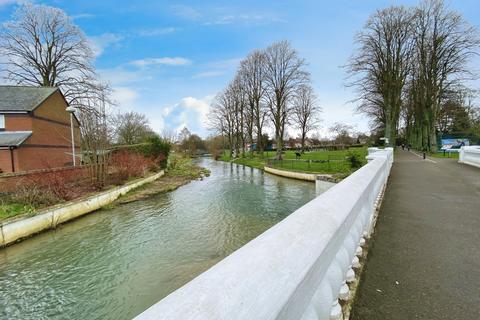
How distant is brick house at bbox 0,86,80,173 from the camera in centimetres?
1559

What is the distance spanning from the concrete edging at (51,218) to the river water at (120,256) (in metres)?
0.31

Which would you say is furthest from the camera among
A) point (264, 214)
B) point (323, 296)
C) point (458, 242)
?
point (264, 214)

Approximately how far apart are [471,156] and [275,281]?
15235 mm

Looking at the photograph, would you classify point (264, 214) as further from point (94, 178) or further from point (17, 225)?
point (94, 178)

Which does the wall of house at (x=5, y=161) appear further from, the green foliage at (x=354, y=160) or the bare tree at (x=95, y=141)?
the green foliage at (x=354, y=160)

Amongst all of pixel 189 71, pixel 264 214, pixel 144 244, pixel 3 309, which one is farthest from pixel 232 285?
pixel 189 71

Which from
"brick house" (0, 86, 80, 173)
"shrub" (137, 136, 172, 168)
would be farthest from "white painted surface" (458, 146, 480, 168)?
"brick house" (0, 86, 80, 173)

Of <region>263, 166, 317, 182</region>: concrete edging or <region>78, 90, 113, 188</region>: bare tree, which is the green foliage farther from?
<region>78, 90, 113, 188</region>: bare tree

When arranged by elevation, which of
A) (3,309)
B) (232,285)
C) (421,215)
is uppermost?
(232,285)

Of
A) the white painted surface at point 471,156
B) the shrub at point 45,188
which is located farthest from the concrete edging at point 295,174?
the shrub at point 45,188

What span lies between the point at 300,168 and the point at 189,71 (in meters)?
14.1

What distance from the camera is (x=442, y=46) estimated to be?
70.1 feet

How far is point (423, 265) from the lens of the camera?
7.66 feet

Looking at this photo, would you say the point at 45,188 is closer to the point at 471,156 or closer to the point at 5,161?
the point at 5,161
